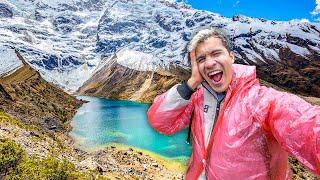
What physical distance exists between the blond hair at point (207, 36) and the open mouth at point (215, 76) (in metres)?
0.29

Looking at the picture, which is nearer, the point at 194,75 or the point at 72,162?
the point at 194,75

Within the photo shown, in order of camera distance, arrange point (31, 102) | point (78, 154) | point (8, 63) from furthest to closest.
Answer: point (8, 63), point (31, 102), point (78, 154)

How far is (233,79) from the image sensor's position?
11.4ft

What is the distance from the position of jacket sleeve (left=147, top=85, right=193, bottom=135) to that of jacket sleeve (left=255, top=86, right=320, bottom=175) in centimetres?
85

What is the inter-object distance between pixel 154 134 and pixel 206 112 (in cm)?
7210

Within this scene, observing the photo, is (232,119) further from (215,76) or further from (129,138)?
(129,138)

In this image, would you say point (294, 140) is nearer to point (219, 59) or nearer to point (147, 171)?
point (219, 59)

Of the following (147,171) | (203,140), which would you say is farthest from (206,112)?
(147,171)

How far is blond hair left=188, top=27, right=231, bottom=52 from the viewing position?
3725mm

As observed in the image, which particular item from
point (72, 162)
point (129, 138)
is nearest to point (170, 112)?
point (72, 162)

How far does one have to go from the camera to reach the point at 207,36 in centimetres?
373

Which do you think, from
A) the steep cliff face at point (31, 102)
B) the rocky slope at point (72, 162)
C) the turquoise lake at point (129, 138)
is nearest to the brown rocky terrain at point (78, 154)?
the rocky slope at point (72, 162)

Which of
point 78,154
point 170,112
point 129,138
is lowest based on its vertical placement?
point 129,138

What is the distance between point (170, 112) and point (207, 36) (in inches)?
27.7
